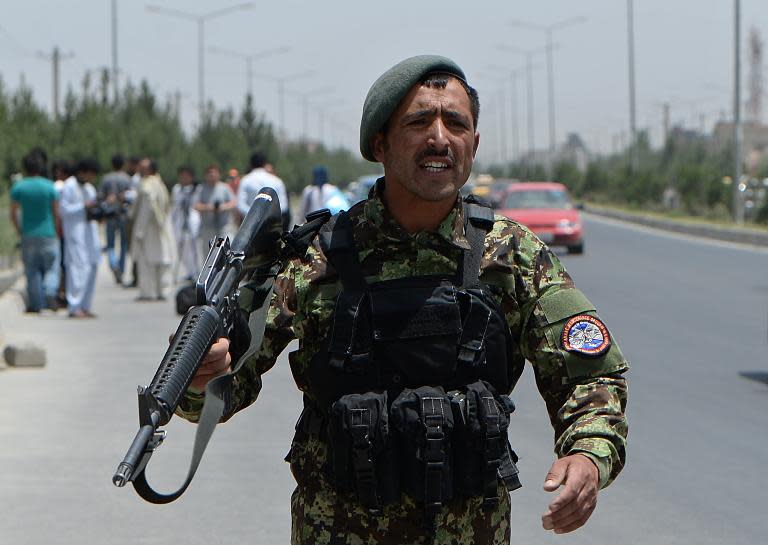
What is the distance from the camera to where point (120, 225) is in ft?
65.3

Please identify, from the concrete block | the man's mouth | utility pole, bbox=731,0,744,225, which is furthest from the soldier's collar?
utility pole, bbox=731,0,744,225

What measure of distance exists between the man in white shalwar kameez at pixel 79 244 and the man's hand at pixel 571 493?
1322 centimetres

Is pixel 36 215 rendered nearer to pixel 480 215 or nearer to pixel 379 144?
pixel 379 144

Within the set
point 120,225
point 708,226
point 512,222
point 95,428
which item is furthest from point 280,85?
point 512,222

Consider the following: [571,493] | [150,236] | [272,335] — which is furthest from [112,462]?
[150,236]

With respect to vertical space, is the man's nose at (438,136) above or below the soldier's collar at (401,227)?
above

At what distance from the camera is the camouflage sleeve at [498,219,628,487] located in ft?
9.56

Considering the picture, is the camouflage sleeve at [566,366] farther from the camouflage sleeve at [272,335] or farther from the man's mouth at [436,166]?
the camouflage sleeve at [272,335]

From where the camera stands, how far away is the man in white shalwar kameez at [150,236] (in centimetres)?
1745

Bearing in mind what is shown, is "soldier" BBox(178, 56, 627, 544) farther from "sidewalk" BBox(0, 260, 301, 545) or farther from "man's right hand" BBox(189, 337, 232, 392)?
"sidewalk" BBox(0, 260, 301, 545)

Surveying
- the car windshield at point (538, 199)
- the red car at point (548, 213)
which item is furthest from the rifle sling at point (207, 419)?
the car windshield at point (538, 199)

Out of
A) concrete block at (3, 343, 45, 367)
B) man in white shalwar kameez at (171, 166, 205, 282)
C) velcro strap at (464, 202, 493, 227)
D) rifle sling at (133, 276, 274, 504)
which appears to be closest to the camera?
rifle sling at (133, 276, 274, 504)

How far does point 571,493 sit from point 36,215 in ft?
41.9

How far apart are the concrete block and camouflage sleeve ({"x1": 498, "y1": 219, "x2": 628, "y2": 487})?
892 centimetres
